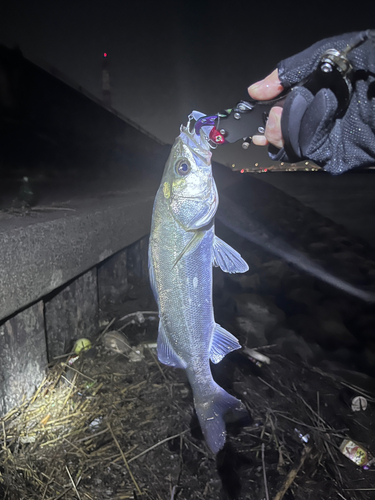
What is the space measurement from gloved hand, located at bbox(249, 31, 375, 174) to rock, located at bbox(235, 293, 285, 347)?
2708mm

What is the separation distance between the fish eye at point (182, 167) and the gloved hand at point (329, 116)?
528 millimetres

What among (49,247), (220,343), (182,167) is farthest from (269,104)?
(49,247)

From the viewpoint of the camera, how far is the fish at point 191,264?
1.48 metres

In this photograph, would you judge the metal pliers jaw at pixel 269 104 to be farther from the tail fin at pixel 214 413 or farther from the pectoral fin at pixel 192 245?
the tail fin at pixel 214 413

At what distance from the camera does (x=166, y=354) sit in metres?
1.69

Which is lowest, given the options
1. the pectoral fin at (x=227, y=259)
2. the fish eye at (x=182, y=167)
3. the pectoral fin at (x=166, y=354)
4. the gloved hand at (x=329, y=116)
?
the pectoral fin at (x=166, y=354)

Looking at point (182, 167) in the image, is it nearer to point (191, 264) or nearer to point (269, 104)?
point (191, 264)

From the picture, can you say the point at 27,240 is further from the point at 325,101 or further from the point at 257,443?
the point at 257,443

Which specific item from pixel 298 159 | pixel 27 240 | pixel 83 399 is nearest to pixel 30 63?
pixel 27 240

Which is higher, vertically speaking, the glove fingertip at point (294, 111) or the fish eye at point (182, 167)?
the glove fingertip at point (294, 111)

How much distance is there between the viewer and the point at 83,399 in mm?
2586

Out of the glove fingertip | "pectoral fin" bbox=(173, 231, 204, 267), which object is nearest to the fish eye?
"pectoral fin" bbox=(173, 231, 204, 267)

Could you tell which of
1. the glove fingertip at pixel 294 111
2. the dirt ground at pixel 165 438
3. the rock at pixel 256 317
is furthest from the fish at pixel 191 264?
the rock at pixel 256 317

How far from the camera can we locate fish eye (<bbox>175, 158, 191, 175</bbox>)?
1463 millimetres
